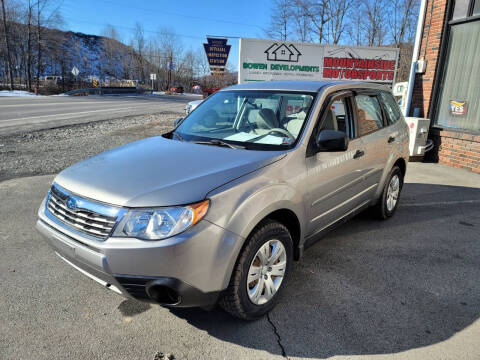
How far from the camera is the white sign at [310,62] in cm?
1148

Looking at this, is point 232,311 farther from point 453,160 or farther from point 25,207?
point 453,160

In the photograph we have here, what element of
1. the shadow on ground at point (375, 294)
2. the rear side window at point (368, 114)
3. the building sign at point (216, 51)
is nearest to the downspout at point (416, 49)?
the shadow on ground at point (375, 294)

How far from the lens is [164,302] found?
7.00 ft

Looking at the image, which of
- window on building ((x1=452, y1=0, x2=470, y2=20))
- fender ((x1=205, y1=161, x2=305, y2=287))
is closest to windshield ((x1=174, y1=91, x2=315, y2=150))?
fender ((x1=205, y1=161, x2=305, y2=287))

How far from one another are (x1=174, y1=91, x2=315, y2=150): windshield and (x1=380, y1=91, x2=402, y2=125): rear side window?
5.45 feet

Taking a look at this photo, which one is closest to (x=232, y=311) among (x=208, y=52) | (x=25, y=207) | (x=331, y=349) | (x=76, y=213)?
(x=331, y=349)

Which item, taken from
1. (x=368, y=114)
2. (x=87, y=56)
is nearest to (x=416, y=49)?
(x=368, y=114)

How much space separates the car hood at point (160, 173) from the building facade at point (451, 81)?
7.06m

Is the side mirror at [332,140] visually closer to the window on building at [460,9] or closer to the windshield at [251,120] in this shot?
the windshield at [251,120]

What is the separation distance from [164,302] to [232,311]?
503 mm

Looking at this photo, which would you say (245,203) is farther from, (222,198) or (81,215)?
(81,215)

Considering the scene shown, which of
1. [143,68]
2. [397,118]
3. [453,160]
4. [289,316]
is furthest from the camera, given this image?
[143,68]

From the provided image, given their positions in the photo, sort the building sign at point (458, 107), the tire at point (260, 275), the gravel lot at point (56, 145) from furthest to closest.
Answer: the building sign at point (458, 107)
the gravel lot at point (56, 145)
the tire at point (260, 275)

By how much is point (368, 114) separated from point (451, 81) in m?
5.81
